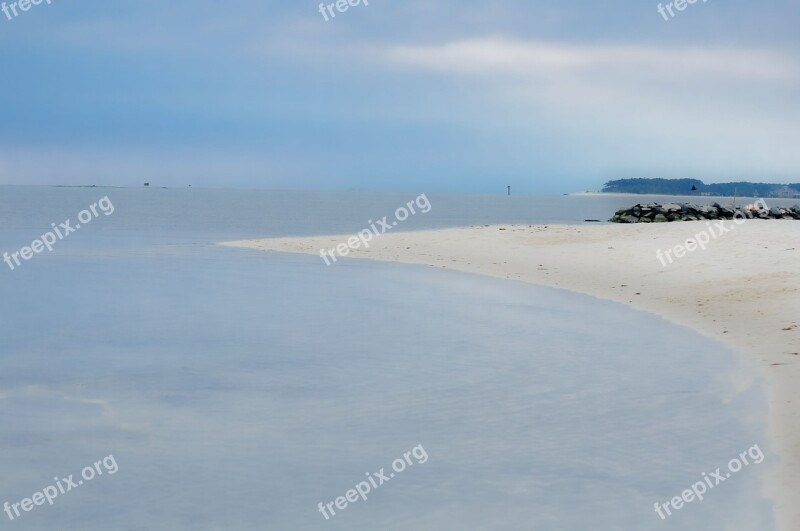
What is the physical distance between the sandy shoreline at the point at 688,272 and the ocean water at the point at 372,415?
1.38ft

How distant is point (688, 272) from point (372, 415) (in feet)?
53.9

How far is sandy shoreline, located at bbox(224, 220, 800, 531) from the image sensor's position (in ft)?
36.6

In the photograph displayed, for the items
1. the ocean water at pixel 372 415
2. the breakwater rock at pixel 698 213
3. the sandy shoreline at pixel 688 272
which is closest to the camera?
the ocean water at pixel 372 415

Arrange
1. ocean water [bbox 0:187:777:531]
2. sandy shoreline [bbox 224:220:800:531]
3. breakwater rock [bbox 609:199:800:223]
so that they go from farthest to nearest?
breakwater rock [bbox 609:199:800:223]
sandy shoreline [bbox 224:220:800:531]
ocean water [bbox 0:187:777:531]

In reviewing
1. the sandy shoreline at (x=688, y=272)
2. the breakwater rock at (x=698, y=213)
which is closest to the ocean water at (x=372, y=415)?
the sandy shoreline at (x=688, y=272)

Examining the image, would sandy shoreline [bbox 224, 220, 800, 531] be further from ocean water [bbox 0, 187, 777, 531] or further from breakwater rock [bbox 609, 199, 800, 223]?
breakwater rock [bbox 609, 199, 800, 223]

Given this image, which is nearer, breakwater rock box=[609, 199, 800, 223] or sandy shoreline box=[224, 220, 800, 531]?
sandy shoreline box=[224, 220, 800, 531]

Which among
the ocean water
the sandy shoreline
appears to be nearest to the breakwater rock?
the sandy shoreline

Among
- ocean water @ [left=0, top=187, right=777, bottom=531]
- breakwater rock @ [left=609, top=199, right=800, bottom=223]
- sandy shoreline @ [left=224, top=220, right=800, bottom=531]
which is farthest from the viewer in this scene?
breakwater rock @ [left=609, top=199, right=800, bottom=223]

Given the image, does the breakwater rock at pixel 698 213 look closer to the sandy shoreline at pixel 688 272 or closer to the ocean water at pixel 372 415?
the sandy shoreline at pixel 688 272

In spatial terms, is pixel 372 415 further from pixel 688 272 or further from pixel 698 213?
pixel 698 213

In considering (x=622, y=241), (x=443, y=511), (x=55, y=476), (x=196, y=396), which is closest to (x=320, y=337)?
(x=196, y=396)

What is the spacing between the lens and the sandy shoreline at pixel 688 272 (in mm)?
11156

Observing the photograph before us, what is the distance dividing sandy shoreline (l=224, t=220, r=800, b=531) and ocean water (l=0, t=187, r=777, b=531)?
0.42 meters
